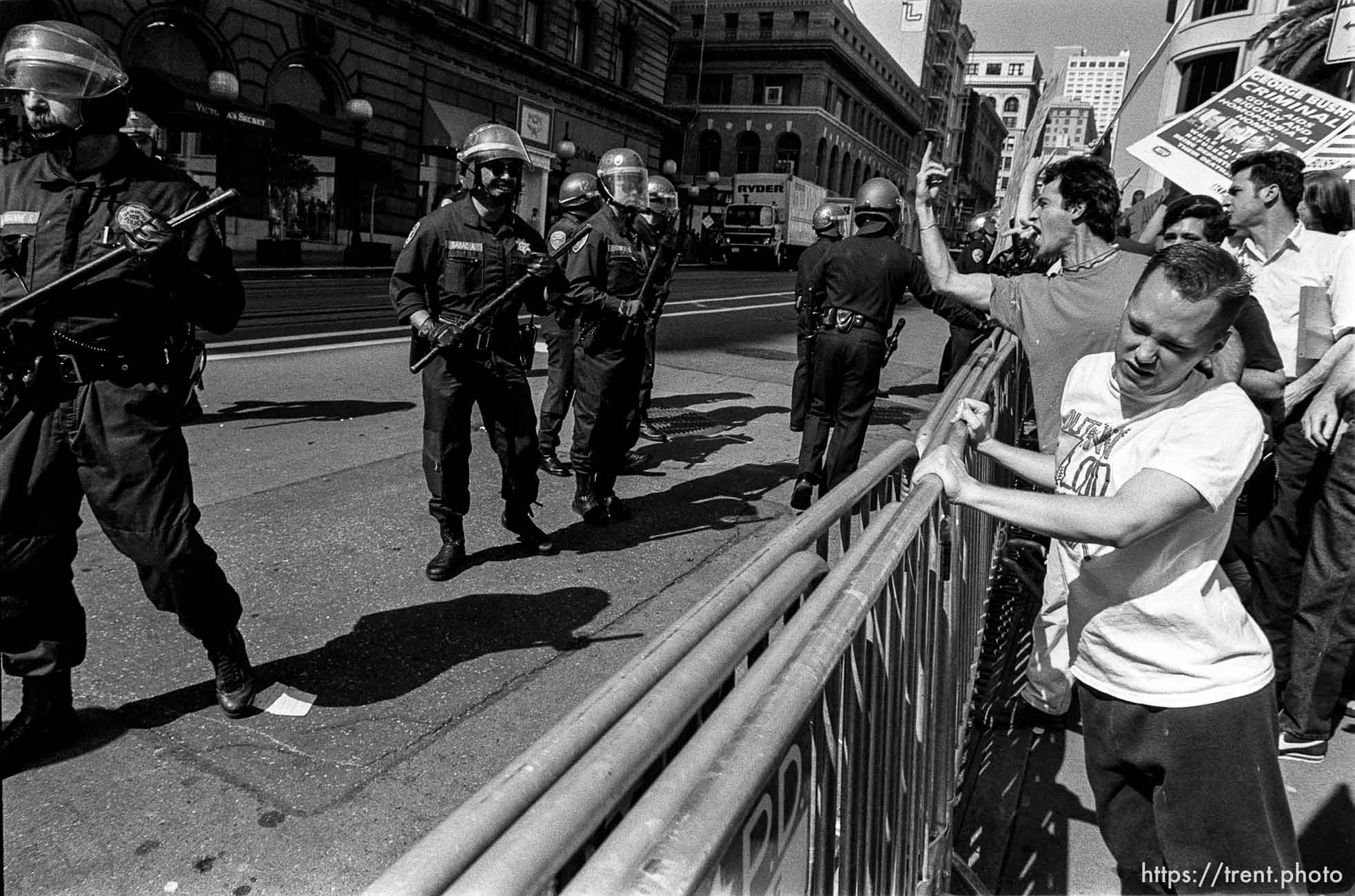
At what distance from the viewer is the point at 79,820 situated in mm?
2619

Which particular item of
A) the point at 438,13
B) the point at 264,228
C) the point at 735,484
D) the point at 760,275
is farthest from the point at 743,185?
the point at 735,484

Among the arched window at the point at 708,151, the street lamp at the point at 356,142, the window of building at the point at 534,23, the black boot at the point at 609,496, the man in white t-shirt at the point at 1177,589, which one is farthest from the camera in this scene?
the arched window at the point at 708,151

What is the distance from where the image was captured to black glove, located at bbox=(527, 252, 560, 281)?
4848 mm

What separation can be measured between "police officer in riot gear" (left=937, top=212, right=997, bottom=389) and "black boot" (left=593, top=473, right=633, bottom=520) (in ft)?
13.9

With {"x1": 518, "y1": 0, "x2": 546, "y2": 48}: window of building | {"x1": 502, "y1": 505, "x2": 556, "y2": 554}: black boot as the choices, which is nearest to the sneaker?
{"x1": 502, "y1": 505, "x2": 556, "y2": 554}: black boot

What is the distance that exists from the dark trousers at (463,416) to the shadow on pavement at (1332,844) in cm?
365

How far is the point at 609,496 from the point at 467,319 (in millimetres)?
1552

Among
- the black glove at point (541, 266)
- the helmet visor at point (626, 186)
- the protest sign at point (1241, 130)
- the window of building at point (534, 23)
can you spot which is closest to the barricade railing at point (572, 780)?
the black glove at point (541, 266)

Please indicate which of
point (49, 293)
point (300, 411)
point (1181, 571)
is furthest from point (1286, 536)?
point (300, 411)

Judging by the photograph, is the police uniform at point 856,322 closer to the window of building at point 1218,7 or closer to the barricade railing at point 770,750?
the barricade railing at point 770,750

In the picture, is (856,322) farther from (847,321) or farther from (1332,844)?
(1332,844)

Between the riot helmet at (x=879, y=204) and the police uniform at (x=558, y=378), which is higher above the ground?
the riot helmet at (x=879, y=204)

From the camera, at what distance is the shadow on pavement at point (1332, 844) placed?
105 inches

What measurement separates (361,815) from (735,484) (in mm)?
4302
